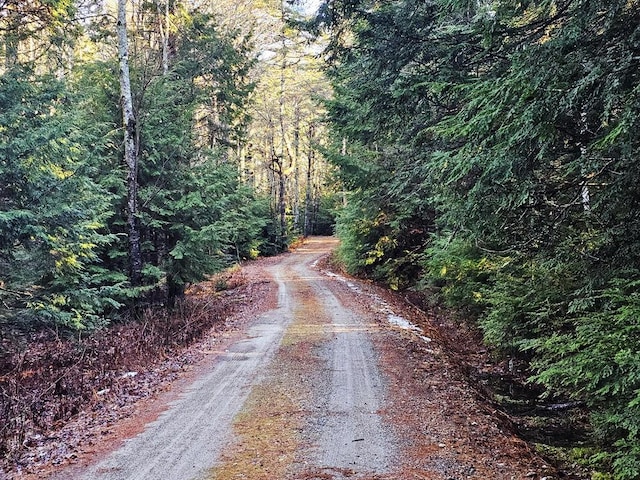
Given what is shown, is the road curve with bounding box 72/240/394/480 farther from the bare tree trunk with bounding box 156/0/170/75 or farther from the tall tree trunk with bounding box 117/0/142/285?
the bare tree trunk with bounding box 156/0/170/75

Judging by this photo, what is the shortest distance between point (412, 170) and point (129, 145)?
813cm

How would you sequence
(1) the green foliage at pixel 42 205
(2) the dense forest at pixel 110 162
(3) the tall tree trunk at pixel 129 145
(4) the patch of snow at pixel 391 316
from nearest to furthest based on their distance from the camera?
(1) the green foliage at pixel 42 205 < (2) the dense forest at pixel 110 162 < (4) the patch of snow at pixel 391 316 < (3) the tall tree trunk at pixel 129 145

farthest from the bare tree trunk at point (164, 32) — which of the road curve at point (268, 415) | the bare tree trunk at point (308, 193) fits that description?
the bare tree trunk at point (308, 193)

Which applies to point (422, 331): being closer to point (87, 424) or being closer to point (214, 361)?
point (214, 361)

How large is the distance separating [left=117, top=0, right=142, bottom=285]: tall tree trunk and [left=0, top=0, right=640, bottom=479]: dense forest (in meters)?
0.06

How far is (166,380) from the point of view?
7992 millimetres

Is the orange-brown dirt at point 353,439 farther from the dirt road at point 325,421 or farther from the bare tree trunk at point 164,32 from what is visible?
the bare tree trunk at point 164,32

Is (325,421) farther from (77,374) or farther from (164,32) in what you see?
(164,32)

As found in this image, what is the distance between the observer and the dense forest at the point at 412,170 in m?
4.66

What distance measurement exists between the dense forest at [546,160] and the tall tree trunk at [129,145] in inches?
247

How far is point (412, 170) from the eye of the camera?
370 inches

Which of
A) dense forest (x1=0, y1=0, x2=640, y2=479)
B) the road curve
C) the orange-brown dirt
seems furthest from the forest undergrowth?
the road curve

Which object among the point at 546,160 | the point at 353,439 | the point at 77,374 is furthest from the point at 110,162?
the point at 546,160

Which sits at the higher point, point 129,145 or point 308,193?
point 308,193
